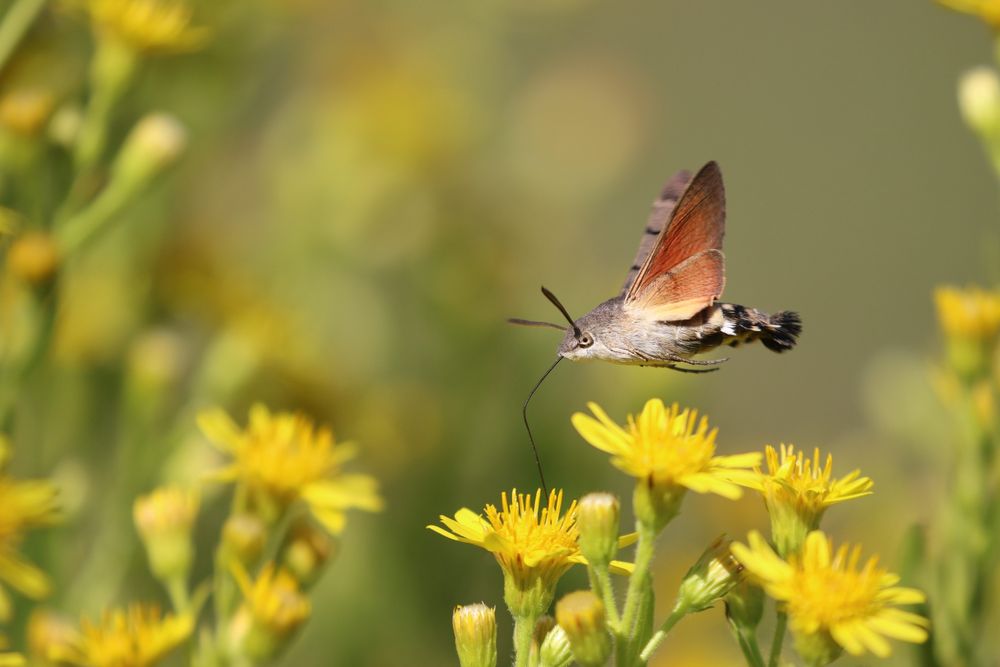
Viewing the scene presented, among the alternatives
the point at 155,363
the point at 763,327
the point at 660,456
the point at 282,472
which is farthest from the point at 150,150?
the point at 660,456

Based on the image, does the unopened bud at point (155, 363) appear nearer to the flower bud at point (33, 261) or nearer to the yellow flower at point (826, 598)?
the flower bud at point (33, 261)

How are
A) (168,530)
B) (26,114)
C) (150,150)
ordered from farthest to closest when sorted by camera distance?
(150,150), (26,114), (168,530)

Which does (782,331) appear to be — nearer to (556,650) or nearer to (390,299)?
(556,650)

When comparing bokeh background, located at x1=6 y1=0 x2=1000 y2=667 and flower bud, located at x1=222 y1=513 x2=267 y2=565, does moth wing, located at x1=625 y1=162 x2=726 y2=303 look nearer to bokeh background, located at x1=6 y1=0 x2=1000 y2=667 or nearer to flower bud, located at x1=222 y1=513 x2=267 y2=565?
bokeh background, located at x1=6 y1=0 x2=1000 y2=667

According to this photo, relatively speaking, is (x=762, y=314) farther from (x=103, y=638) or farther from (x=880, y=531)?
(x=103, y=638)

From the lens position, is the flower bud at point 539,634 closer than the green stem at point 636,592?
No

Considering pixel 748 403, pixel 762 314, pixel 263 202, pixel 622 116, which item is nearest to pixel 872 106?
pixel 748 403

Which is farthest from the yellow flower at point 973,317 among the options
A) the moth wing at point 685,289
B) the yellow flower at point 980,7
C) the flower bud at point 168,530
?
the flower bud at point 168,530
